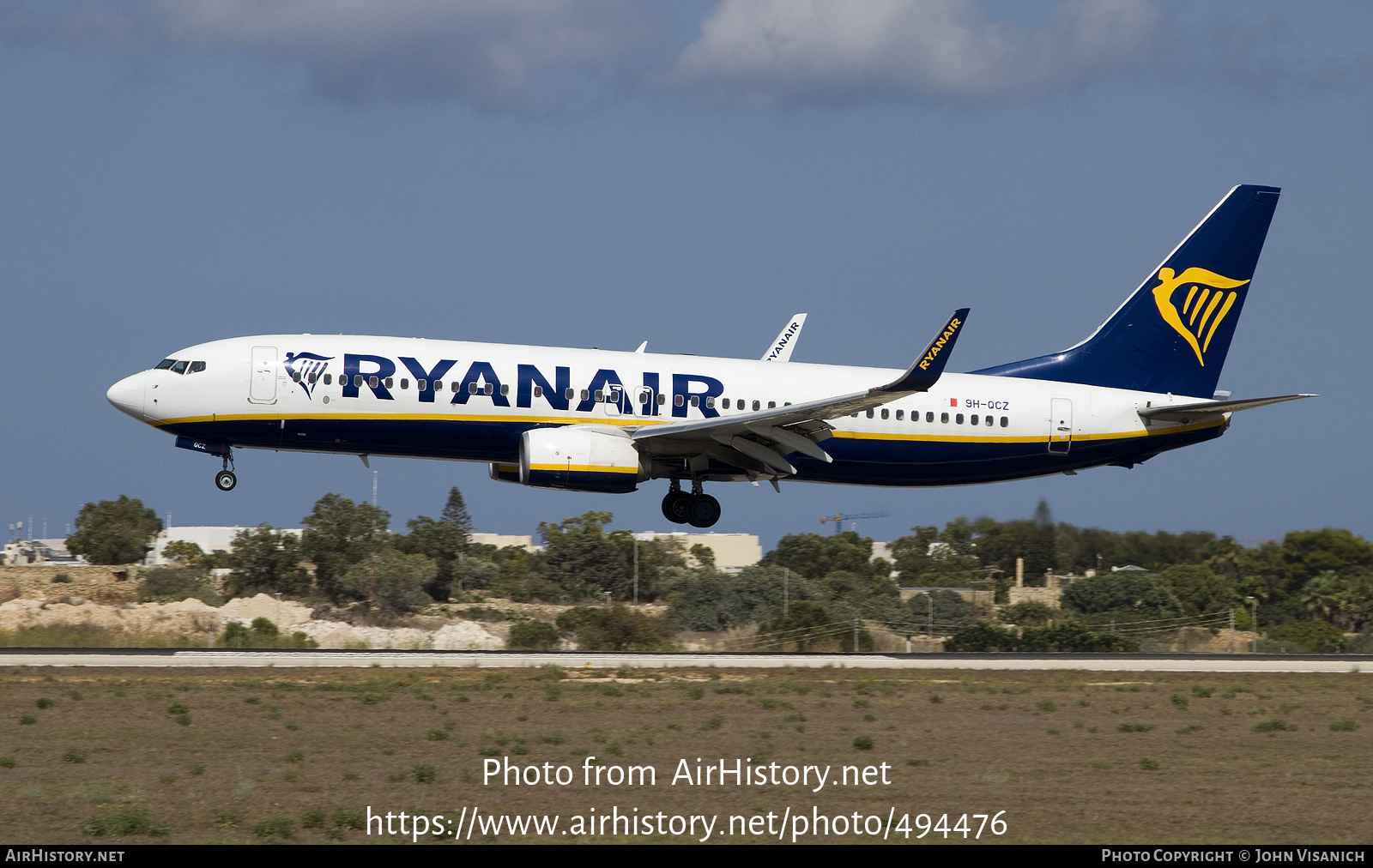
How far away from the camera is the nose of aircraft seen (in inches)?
1194

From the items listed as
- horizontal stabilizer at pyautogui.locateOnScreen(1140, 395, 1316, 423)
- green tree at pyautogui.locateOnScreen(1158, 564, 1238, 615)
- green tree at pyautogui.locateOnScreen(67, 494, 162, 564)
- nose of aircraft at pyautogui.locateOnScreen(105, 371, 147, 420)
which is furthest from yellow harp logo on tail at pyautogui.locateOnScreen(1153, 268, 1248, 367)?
green tree at pyautogui.locateOnScreen(67, 494, 162, 564)

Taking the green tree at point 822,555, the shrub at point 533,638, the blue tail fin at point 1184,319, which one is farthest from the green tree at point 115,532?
the blue tail fin at point 1184,319

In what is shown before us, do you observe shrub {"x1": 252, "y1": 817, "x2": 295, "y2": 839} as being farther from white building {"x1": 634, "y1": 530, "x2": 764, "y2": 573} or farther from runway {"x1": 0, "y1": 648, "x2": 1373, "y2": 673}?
white building {"x1": 634, "y1": 530, "x2": 764, "y2": 573}

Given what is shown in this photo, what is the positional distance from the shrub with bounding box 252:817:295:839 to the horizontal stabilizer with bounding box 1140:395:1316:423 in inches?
965

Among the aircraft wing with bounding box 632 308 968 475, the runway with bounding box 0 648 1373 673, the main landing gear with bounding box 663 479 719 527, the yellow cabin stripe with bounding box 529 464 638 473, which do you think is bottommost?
the runway with bounding box 0 648 1373 673

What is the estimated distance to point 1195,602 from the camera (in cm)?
5456

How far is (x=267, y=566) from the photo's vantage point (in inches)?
2184

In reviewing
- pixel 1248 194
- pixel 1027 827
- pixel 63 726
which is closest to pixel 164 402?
pixel 63 726

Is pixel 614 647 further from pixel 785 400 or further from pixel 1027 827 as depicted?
pixel 1027 827

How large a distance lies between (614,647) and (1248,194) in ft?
68.4

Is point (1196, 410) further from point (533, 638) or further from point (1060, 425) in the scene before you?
point (533, 638)

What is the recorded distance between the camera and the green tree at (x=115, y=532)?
76000 millimetres

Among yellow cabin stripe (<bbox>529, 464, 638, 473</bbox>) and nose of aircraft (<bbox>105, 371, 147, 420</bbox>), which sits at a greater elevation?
nose of aircraft (<bbox>105, 371, 147, 420</bbox>)

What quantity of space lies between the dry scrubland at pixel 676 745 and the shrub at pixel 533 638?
10.5 m
